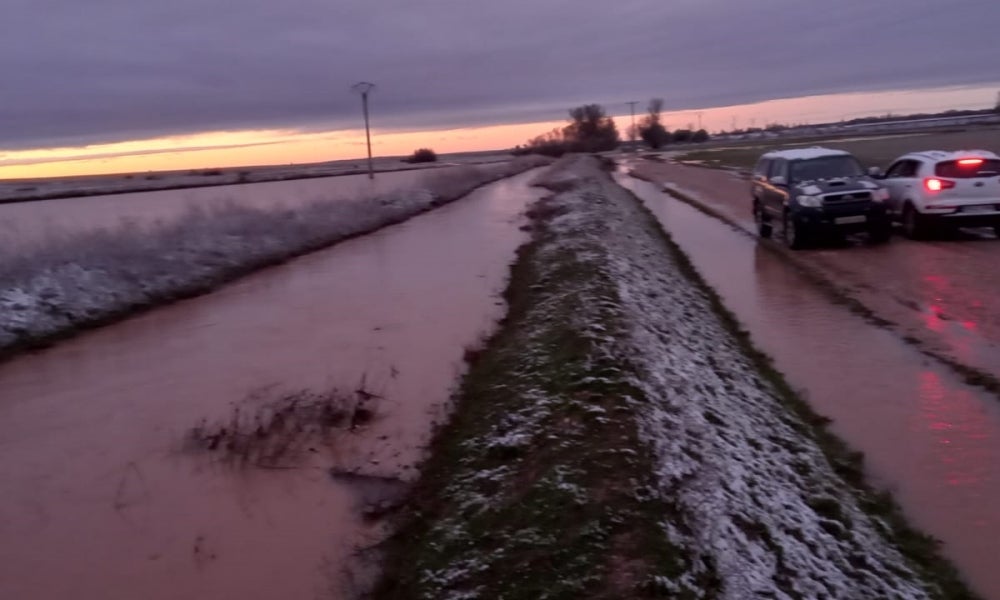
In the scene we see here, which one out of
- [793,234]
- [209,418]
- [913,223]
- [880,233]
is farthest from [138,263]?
[913,223]

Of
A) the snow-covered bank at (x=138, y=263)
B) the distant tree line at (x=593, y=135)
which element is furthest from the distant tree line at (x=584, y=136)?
the snow-covered bank at (x=138, y=263)

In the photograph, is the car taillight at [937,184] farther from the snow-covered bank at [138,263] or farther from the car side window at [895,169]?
the snow-covered bank at [138,263]

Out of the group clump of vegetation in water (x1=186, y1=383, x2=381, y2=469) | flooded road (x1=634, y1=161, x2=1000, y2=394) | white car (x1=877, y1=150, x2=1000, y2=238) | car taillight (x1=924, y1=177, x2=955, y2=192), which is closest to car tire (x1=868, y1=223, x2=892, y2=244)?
flooded road (x1=634, y1=161, x2=1000, y2=394)

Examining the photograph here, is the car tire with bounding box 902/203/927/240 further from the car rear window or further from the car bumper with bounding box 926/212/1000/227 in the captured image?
the car rear window

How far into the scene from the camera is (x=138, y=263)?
69.5 ft

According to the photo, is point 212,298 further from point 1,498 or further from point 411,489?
point 411,489

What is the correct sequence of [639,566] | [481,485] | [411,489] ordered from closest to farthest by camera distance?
1. [639,566]
2. [481,485]
3. [411,489]

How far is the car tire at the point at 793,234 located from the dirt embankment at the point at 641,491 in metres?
8.55

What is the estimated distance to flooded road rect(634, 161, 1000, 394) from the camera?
10.7 metres

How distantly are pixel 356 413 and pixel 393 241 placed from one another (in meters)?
21.3

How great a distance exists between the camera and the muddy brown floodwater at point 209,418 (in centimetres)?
661

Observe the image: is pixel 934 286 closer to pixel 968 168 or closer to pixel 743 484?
pixel 968 168

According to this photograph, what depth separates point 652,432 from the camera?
275 inches

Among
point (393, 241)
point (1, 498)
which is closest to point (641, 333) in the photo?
point (1, 498)
